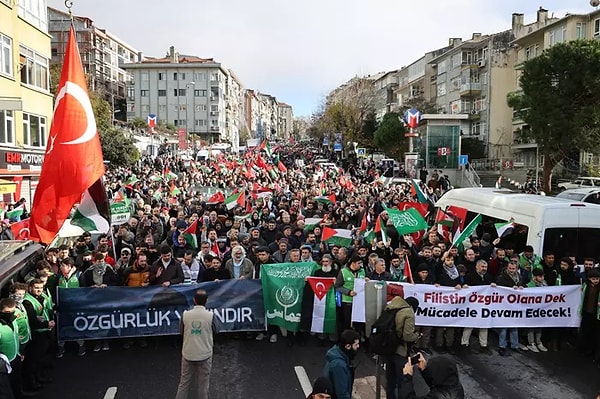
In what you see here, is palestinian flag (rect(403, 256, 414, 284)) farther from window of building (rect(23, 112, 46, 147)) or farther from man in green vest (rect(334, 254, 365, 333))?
window of building (rect(23, 112, 46, 147))

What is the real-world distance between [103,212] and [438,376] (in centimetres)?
632

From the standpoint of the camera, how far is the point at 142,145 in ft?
196

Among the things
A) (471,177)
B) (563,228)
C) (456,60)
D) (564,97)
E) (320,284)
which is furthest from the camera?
(456,60)

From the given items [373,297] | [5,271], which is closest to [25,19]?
[5,271]

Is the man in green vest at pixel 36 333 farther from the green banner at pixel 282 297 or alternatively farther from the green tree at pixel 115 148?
the green tree at pixel 115 148

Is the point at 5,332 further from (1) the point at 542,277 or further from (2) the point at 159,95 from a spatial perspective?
(2) the point at 159,95

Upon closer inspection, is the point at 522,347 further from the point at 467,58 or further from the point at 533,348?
the point at 467,58

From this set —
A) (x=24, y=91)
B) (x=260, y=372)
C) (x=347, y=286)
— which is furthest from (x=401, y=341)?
(x=24, y=91)

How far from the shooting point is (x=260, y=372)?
25.0ft

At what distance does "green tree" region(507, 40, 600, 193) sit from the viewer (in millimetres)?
29891

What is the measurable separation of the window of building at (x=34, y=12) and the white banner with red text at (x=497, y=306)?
23.2m

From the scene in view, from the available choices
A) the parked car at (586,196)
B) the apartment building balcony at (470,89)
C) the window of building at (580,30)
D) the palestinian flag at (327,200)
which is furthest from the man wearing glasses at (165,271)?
the apartment building balcony at (470,89)

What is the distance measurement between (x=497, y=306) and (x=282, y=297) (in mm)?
3479

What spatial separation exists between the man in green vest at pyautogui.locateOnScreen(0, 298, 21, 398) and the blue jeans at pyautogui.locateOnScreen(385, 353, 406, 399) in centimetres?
416
